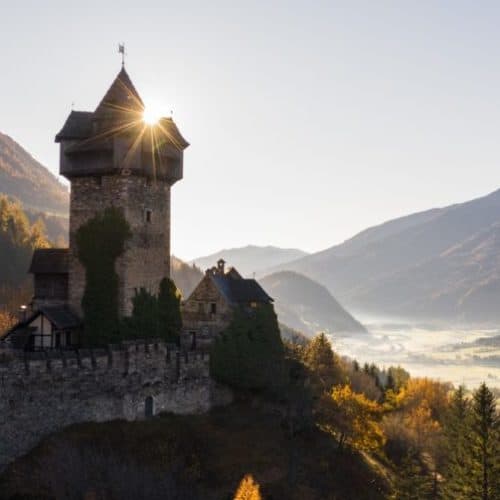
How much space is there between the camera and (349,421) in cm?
5575

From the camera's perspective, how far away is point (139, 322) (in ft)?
153

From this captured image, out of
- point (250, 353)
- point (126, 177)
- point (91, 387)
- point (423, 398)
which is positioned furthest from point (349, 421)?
point (423, 398)

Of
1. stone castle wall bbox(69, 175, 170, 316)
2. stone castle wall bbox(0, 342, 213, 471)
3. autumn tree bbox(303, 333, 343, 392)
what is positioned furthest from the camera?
autumn tree bbox(303, 333, 343, 392)

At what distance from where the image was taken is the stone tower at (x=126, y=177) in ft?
157

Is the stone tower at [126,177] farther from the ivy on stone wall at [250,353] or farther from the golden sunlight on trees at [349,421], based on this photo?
the golden sunlight on trees at [349,421]

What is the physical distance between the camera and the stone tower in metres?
47.8

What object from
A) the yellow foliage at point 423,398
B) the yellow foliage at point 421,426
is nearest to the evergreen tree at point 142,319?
the yellow foliage at point 421,426

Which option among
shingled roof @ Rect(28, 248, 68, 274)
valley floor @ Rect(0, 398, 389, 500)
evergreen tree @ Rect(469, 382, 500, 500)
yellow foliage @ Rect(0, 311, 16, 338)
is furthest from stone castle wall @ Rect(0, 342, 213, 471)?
yellow foliage @ Rect(0, 311, 16, 338)

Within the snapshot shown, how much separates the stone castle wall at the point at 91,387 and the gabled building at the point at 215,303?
40.9 ft

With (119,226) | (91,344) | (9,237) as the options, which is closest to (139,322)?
(91,344)

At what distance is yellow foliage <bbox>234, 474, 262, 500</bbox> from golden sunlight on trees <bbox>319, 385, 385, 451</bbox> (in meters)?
12.1

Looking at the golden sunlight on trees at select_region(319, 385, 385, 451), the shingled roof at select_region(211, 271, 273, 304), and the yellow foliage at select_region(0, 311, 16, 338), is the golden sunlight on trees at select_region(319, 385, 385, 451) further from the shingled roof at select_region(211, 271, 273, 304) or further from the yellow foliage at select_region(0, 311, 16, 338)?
the yellow foliage at select_region(0, 311, 16, 338)

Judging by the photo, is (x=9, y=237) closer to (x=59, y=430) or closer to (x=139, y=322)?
(x=139, y=322)

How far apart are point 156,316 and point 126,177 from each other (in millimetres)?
9215
